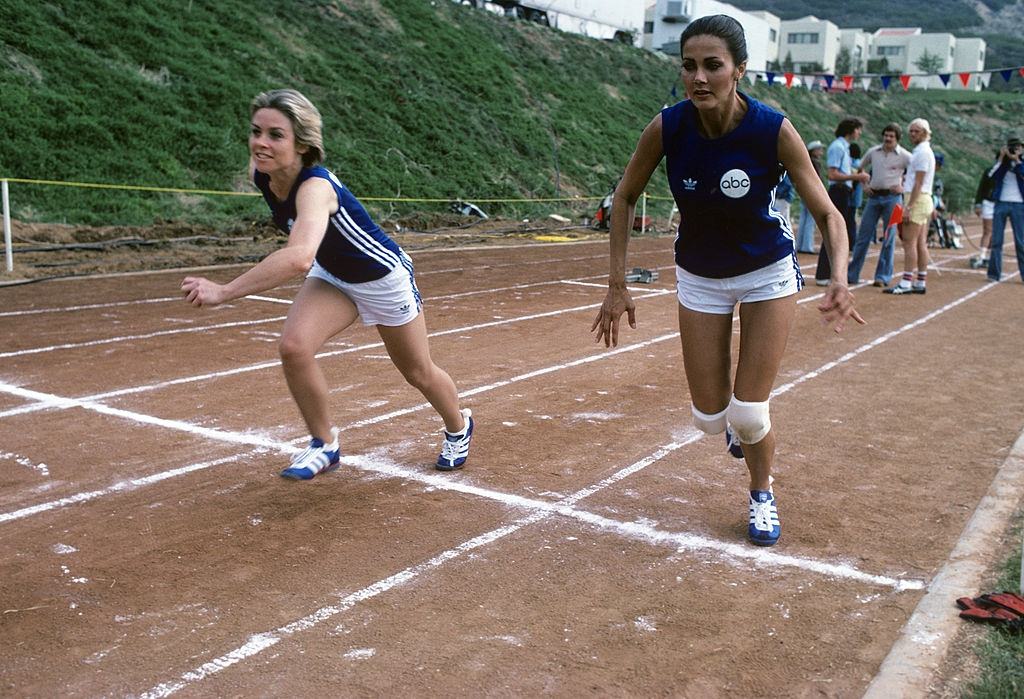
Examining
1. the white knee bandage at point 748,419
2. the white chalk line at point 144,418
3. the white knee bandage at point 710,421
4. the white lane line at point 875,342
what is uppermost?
the white knee bandage at point 748,419

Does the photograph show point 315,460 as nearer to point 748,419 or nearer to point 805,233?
point 748,419

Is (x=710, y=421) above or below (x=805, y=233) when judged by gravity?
above

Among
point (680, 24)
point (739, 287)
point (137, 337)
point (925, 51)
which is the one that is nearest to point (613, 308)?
point (739, 287)

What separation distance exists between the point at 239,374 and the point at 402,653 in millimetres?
4750

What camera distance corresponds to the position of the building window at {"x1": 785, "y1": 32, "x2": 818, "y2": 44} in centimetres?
11719

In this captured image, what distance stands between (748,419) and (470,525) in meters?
1.32

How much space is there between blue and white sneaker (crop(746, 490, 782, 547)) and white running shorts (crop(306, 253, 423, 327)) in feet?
6.16

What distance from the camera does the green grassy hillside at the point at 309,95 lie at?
68.8ft

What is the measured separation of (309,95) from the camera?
1170 inches

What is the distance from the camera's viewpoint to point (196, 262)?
15539mm

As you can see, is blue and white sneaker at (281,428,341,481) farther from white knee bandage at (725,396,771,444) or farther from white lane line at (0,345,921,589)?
white knee bandage at (725,396,771,444)

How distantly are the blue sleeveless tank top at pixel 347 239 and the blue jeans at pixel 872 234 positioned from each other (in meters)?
9.22

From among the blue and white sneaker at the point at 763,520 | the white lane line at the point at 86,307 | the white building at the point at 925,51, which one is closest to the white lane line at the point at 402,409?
the blue and white sneaker at the point at 763,520

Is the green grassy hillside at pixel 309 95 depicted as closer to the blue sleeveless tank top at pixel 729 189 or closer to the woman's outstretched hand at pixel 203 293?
the woman's outstretched hand at pixel 203 293
